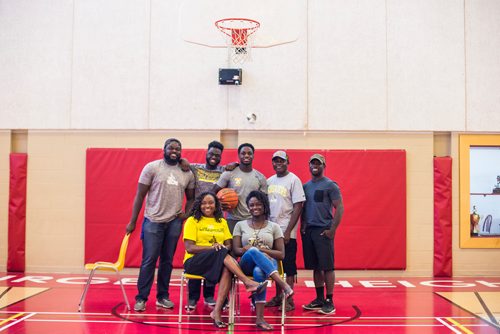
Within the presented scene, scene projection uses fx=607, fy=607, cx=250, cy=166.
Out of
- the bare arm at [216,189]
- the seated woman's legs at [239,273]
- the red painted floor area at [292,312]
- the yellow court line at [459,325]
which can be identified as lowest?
the red painted floor area at [292,312]

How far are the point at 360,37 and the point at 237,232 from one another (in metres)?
4.70

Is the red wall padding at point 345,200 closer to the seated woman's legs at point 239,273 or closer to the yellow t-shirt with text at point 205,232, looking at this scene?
the yellow t-shirt with text at point 205,232

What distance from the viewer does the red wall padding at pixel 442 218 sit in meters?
9.13

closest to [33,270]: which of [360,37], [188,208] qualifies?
[188,208]

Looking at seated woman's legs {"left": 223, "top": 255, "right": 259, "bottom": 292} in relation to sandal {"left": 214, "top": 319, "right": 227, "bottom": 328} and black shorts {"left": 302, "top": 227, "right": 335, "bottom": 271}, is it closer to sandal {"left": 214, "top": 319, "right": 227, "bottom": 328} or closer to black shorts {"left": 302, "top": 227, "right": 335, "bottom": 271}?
sandal {"left": 214, "top": 319, "right": 227, "bottom": 328}

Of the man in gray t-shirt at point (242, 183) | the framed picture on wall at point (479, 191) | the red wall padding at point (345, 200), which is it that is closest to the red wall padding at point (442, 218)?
the framed picture on wall at point (479, 191)

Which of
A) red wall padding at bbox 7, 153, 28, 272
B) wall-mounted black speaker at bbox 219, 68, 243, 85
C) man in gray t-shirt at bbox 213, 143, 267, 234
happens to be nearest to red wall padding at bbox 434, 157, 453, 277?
wall-mounted black speaker at bbox 219, 68, 243, 85

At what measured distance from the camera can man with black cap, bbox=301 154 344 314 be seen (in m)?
6.20

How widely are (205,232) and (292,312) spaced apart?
1272mm

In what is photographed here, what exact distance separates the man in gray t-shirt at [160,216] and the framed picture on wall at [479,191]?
4.80 metres

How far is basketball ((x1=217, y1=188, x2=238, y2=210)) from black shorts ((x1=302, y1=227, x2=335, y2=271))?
0.84 m

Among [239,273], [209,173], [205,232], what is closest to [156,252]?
[205,232]

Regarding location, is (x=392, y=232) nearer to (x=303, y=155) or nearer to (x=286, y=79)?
(x=303, y=155)

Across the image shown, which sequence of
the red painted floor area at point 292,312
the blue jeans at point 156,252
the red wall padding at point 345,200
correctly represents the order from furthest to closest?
1. the red wall padding at point 345,200
2. the blue jeans at point 156,252
3. the red painted floor area at point 292,312
